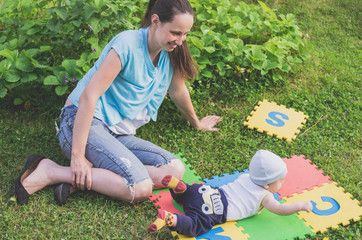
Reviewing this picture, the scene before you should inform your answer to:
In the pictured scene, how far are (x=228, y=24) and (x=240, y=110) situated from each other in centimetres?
111

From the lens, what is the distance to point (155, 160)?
9.04 ft

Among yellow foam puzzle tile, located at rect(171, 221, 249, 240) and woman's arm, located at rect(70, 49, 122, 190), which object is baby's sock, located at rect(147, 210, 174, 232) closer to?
yellow foam puzzle tile, located at rect(171, 221, 249, 240)

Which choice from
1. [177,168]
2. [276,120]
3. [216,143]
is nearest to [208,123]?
[216,143]

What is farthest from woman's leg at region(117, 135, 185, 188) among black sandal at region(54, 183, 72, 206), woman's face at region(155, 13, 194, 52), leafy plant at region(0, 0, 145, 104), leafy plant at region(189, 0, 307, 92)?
leafy plant at region(189, 0, 307, 92)

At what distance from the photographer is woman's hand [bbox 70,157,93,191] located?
2508 millimetres

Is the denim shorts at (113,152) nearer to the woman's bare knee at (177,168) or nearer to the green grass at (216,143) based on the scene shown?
the woman's bare knee at (177,168)

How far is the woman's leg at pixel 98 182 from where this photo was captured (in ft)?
8.28

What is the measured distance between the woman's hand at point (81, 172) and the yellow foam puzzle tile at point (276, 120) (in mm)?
1584

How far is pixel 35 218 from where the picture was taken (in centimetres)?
245

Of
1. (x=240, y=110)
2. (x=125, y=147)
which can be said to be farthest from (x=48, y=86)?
(x=240, y=110)

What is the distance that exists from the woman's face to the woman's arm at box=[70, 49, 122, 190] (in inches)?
12.7

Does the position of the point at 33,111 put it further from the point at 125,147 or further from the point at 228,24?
the point at 228,24

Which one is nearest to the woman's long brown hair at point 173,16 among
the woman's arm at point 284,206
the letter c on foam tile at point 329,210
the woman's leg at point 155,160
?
the woman's leg at point 155,160

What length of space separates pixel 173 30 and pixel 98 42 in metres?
1.17
